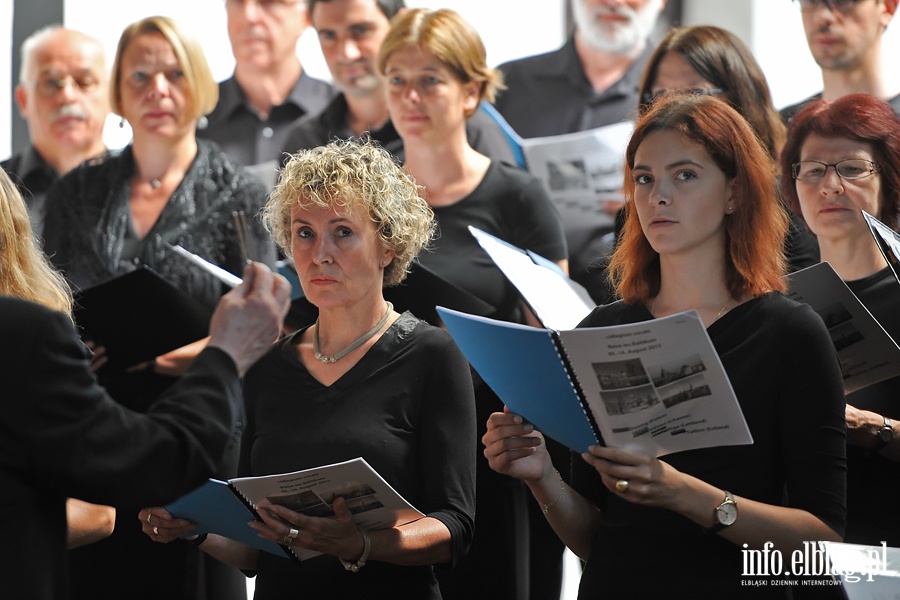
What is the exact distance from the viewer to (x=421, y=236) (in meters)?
2.77

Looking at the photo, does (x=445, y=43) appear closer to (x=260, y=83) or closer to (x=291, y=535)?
(x=260, y=83)

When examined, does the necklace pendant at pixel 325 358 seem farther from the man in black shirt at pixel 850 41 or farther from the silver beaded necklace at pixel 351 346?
the man in black shirt at pixel 850 41

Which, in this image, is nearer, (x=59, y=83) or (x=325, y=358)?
(x=325, y=358)

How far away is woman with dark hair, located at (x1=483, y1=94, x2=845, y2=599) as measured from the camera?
6.74 ft

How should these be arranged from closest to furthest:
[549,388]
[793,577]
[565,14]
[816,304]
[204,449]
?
1. [204,449]
2. [549,388]
3. [793,577]
4. [816,304]
5. [565,14]

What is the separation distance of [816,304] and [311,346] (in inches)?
42.8

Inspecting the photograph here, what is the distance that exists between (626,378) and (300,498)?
0.67 meters

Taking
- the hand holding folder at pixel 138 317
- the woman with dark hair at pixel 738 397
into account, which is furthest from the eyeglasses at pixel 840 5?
the hand holding folder at pixel 138 317

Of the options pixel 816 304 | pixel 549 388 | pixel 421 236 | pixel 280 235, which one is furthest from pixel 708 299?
pixel 280 235

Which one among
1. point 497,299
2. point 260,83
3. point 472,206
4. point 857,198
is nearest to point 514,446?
point 857,198

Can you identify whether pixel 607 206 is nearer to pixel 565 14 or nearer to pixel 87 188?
pixel 87 188

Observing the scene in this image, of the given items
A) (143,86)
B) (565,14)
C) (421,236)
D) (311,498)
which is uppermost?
(565,14)

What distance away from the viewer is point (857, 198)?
2734 mm

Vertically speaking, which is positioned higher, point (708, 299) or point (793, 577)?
point (708, 299)
